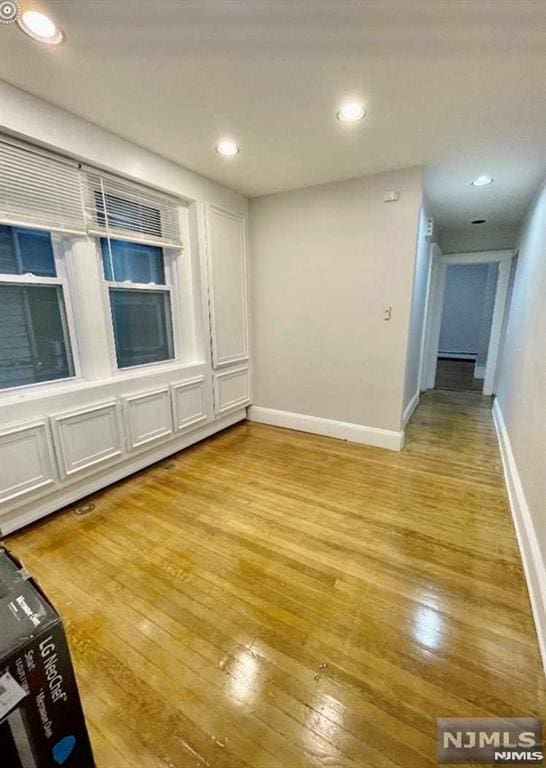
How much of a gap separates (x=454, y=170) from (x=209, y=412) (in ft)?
10.3

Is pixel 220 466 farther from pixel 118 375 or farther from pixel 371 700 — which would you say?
pixel 371 700

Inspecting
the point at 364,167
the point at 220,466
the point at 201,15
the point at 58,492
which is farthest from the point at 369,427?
the point at 201,15

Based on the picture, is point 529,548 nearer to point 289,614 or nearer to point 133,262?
point 289,614

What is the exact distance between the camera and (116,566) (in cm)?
184

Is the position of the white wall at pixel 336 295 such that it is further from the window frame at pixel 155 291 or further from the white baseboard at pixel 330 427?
the window frame at pixel 155 291

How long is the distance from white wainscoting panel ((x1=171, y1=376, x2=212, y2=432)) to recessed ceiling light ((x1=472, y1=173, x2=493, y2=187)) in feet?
10.3

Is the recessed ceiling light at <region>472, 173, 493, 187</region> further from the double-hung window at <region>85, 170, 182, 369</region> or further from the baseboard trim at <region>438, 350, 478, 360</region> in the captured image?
the baseboard trim at <region>438, 350, 478, 360</region>

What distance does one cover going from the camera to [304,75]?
1.69m

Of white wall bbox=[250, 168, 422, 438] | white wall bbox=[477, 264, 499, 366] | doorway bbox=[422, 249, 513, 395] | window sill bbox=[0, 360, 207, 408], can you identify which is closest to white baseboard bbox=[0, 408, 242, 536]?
window sill bbox=[0, 360, 207, 408]

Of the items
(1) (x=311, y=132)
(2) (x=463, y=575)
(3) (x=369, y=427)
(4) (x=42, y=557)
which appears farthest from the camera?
(3) (x=369, y=427)

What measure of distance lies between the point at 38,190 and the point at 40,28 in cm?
83

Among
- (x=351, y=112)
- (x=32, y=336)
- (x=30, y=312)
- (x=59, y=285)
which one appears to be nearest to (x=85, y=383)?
(x=32, y=336)

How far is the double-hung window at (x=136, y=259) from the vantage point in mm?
2432

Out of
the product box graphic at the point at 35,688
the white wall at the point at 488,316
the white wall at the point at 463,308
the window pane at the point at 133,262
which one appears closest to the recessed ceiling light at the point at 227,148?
the window pane at the point at 133,262
